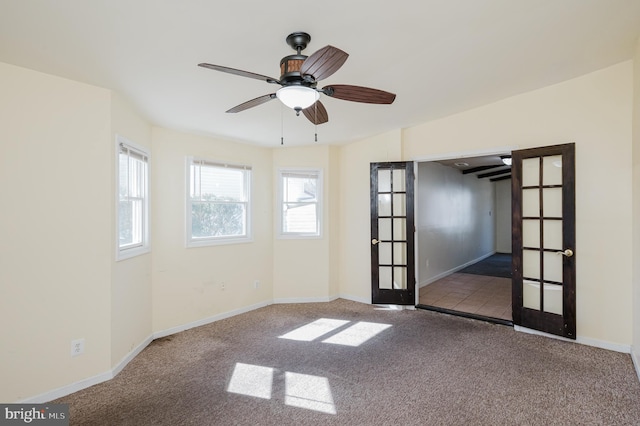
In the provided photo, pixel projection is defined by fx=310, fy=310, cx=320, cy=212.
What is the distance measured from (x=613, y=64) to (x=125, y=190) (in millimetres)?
4931

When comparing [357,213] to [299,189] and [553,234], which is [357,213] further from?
[553,234]

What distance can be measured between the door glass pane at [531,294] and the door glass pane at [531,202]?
778 mm

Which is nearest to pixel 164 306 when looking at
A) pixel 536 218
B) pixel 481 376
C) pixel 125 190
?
pixel 125 190

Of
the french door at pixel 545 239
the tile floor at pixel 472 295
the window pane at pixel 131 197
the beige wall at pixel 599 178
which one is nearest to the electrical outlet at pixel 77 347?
the window pane at pixel 131 197

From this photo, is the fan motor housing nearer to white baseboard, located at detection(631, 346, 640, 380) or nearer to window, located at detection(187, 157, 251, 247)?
window, located at detection(187, 157, 251, 247)

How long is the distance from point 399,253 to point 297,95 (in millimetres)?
3232

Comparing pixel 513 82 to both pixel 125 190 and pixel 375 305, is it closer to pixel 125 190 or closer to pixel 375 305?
pixel 375 305

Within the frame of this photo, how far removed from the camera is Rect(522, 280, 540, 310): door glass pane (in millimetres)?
3468

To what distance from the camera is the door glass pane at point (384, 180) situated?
15.0 ft

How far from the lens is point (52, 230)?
2.44 metres

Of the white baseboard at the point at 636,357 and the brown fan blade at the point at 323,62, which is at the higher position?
the brown fan blade at the point at 323,62

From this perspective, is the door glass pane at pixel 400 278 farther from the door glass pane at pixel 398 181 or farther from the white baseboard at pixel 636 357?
the white baseboard at pixel 636 357

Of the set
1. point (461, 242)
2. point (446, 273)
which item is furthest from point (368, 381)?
point (461, 242)

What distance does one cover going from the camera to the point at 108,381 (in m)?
2.66
